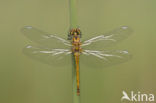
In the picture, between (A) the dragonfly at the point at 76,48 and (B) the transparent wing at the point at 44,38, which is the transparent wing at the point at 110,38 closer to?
(A) the dragonfly at the point at 76,48

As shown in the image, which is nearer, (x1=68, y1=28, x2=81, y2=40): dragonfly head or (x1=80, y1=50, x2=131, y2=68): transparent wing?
(x1=68, y1=28, x2=81, y2=40): dragonfly head

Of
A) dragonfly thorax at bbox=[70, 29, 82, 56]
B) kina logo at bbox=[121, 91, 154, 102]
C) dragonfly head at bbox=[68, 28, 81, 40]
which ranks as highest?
dragonfly head at bbox=[68, 28, 81, 40]

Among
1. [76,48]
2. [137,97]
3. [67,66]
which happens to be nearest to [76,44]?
[76,48]

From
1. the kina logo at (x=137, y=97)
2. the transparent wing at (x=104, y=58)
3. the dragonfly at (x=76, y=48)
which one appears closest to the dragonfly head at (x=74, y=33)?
the dragonfly at (x=76, y=48)

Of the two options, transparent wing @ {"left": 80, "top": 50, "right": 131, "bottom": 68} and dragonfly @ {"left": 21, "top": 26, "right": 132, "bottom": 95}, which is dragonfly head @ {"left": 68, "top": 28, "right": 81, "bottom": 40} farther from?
transparent wing @ {"left": 80, "top": 50, "right": 131, "bottom": 68}

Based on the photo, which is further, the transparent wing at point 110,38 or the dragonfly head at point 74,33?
the transparent wing at point 110,38

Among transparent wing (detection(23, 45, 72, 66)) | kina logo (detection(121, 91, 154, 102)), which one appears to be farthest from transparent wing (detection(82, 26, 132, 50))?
kina logo (detection(121, 91, 154, 102))

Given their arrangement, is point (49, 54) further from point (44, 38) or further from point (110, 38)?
point (110, 38)
